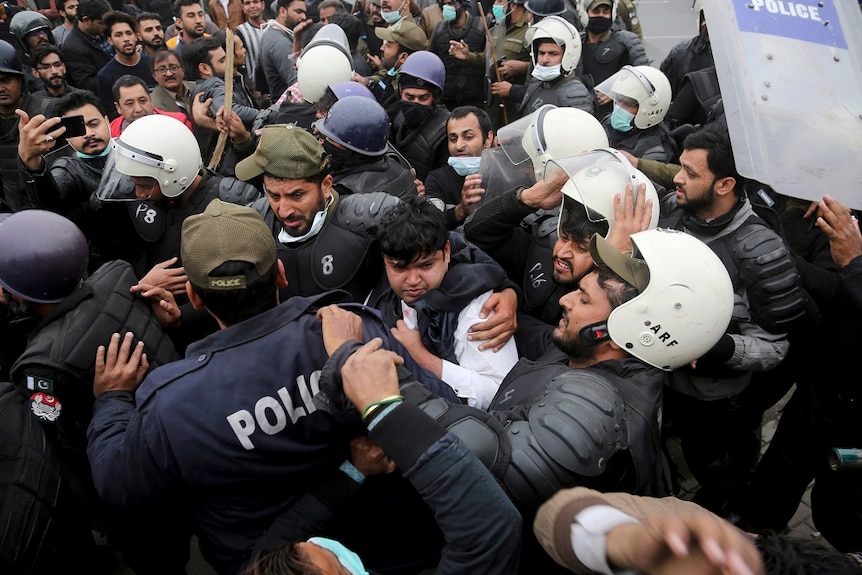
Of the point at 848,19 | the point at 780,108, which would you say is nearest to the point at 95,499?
the point at 780,108

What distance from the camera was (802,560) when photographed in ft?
3.88

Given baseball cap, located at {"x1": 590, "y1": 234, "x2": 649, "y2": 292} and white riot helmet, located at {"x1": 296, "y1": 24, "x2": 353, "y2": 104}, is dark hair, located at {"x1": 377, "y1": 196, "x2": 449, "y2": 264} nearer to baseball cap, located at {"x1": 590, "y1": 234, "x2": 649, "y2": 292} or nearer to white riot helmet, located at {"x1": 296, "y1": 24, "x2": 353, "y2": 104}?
baseball cap, located at {"x1": 590, "y1": 234, "x2": 649, "y2": 292}

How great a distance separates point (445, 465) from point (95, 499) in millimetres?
1963

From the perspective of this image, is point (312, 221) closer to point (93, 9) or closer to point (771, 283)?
point (771, 283)

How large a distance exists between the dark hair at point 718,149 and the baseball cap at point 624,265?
1116mm

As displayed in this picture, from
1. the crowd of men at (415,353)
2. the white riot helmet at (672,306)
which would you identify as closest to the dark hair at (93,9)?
the crowd of men at (415,353)

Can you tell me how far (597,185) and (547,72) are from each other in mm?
3092

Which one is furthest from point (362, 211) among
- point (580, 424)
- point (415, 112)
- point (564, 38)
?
point (564, 38)

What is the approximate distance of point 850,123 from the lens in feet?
6.97

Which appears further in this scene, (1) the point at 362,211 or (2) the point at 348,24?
(2) the point at 348,24

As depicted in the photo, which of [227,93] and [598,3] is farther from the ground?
[598,3]

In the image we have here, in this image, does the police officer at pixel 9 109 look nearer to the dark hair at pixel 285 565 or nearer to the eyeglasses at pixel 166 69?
the eyeglasses at pixel 166 69

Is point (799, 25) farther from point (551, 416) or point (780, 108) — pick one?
point (551, 416)

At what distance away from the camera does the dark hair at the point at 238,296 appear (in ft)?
6.07
